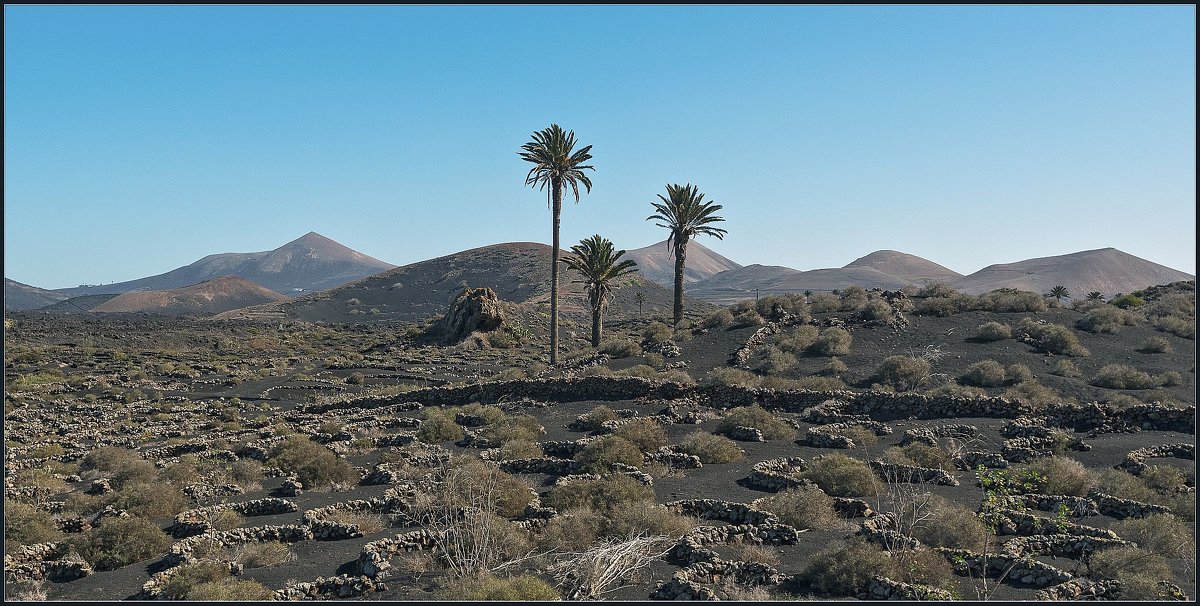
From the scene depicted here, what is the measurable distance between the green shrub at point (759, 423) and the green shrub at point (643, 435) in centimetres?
241

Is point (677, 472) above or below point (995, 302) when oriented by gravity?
below

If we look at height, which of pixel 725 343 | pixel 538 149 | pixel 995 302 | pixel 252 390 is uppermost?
pixel 538 149

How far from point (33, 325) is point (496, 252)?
8395 centimetres

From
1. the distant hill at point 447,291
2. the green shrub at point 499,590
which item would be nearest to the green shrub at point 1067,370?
the green shrub at point 499,590

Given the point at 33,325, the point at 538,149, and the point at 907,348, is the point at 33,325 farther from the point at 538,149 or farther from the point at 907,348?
the point at 907,348

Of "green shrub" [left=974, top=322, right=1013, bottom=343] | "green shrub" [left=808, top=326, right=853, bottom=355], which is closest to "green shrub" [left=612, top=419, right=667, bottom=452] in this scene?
"green shrub" [left=808, top=326, right=853, bottom=355]

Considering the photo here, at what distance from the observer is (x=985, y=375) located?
92.4 feet

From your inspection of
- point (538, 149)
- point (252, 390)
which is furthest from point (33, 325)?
point (538, 149)

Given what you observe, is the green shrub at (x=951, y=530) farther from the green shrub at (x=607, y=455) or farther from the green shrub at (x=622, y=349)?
the green shrub at (x=622, y=349)

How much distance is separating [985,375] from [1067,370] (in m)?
3.89

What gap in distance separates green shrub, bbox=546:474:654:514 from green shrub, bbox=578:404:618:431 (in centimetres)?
889

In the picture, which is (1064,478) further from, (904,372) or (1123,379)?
(1123,379)

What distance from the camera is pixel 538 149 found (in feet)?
132

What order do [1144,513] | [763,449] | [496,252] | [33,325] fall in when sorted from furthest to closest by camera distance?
1. [496,252]
2. [33,325]
3. [763,449]
4. [1144,513]
